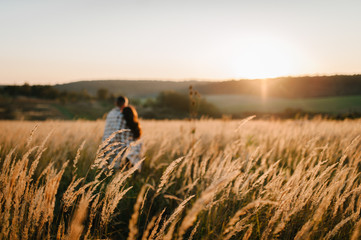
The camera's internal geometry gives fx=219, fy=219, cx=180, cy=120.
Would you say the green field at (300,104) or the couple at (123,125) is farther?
the green field at (300,104)

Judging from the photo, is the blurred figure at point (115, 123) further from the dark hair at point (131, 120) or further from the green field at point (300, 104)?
the green field at point (300, 104)

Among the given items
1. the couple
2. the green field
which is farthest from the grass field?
the green field

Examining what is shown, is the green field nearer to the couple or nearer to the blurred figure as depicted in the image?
the couple

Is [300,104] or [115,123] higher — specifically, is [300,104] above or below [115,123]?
below

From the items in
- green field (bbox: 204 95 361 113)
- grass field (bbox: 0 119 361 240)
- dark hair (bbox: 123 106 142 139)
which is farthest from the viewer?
green field (bbox: 204 95 361 113)

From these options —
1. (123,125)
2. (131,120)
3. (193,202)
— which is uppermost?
(131,120)

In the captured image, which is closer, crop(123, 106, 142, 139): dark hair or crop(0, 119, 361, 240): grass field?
crop(0, 119, 361, 240): grass field

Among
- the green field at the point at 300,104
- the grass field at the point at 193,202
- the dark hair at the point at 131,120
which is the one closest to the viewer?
the grass field at the point at 193,202

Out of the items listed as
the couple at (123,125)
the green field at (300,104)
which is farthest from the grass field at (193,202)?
the green field at (300,104)

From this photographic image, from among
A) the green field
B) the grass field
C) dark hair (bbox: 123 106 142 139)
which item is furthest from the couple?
the green field

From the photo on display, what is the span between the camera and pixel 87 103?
135ft

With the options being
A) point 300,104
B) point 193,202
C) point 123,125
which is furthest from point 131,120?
point 300,104

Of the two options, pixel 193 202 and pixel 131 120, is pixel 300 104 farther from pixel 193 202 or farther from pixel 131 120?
pixel 193 202

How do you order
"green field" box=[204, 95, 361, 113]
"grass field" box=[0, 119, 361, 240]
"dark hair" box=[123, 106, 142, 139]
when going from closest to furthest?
"grass field" box=[0, 119, 361, 240]
"dark hair" box=[123, 106, 142, 139]
"green field" box=[204, 95, 361, 113]
